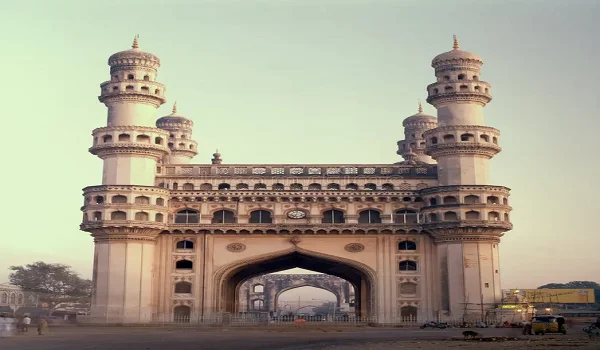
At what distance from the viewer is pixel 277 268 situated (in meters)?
75.9

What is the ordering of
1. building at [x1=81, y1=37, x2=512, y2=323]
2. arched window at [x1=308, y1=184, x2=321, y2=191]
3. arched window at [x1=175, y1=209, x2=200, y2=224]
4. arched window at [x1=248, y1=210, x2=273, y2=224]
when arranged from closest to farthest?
building at [x1=81, y1=37, x2=512, y2=323] < arched window at [x1=175, y1=209, x2=200, y2=224] < arched window at [x1=248, y1=210, x2=273, y2=224] < arched window at [x1=308, y1=184, x2=321, y2=191]

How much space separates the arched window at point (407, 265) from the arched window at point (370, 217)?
4.53m

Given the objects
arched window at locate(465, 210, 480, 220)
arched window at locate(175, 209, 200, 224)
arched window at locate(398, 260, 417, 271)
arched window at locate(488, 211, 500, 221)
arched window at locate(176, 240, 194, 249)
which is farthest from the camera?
arched window at locate(175, 209, 200, 224)

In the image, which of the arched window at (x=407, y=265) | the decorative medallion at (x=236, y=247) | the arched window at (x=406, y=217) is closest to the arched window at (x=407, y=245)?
the arched window at (x=407, y=265)

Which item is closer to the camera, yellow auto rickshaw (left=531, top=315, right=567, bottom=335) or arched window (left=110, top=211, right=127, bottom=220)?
yellow auto rickshaw (left=531, top=315, right=567, bottom=335)

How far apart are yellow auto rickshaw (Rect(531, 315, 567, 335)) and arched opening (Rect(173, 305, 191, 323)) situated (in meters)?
32.5

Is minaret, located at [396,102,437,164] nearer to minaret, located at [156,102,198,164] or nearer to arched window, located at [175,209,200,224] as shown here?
minaret, located at [156,102,198,164]

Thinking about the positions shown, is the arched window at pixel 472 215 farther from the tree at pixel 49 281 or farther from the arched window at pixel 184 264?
the tree at pixel 49 281

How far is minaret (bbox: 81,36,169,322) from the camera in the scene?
2499 inches

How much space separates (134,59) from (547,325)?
147ft

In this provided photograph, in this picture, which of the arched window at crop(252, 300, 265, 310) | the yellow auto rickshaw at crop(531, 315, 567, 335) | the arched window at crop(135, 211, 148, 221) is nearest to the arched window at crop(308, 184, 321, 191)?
the arched window at crop(135, 211, 148, 221)

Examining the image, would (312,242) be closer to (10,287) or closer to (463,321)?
(463,321)

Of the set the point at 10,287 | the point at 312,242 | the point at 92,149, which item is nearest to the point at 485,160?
the point at 312,242

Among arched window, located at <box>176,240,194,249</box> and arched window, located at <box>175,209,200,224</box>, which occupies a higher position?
arched window, located at <box>175,209,200,224</box>
